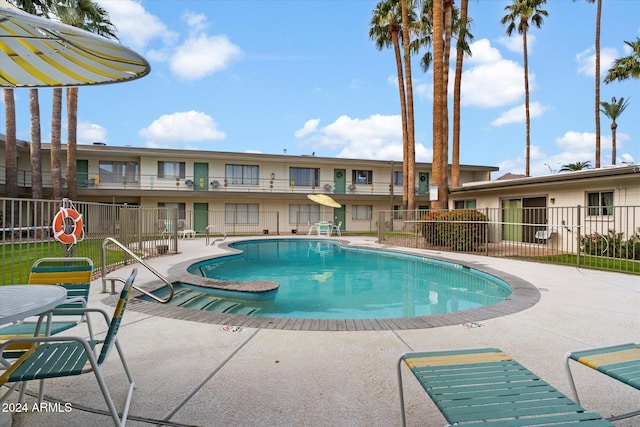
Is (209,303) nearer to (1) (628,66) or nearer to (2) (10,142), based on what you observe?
(2) (10,142)

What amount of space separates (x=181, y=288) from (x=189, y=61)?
A: 1402 centimetres

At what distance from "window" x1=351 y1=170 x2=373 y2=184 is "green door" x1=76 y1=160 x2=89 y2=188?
19062 millimetres

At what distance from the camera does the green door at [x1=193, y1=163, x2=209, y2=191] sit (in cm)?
2472

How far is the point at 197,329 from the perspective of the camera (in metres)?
4.39

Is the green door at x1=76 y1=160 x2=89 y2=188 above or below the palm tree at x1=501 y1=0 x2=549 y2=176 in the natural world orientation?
below

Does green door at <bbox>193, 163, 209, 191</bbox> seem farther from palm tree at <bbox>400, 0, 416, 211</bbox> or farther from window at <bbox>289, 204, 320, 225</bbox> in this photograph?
palm tree at <bbox>400, 0, 416, 211</bbox>

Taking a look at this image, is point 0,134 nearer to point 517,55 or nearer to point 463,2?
point 463,2

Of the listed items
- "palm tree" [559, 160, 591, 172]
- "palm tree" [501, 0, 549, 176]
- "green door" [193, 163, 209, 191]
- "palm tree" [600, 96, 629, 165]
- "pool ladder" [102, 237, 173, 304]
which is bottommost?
"pool ladder" [102, 237, 173, 304]

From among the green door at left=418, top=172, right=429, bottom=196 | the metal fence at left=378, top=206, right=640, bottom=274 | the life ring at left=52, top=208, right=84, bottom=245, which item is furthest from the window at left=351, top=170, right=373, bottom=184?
the life ring at left=52, top=208, right=84, bottom=245

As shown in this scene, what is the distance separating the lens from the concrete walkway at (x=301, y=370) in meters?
2.50

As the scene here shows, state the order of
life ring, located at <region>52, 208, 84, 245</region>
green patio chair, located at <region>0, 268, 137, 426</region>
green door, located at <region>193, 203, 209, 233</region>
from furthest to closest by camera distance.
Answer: green door, located at <region>193, 203, 209, 233</region> < life ring, located at <region>52, 208, 84, 245</region> < green patio chair, located at <region>0, 268, 137, 426</region>

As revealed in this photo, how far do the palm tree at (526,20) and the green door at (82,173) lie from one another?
32.4m

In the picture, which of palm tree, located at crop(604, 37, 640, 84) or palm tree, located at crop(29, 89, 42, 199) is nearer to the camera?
palm tree, located at crop(29, 89, 42, 199)

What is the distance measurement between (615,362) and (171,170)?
84.5ft
